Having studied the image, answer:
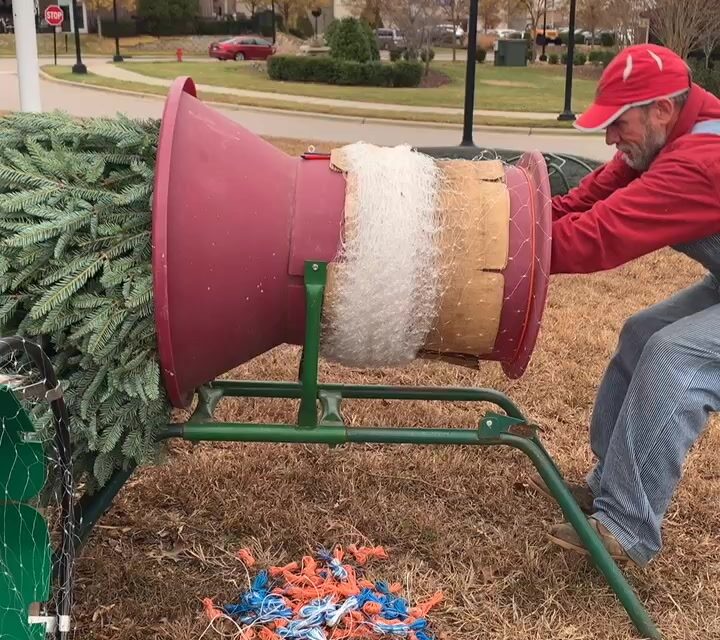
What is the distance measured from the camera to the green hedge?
2209 cm

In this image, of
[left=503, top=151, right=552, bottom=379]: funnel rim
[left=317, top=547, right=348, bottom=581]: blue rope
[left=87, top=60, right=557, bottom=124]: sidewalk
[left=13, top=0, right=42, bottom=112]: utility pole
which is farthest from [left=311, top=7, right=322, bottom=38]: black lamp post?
[left=503, top=151, right=552, bottom=379]: funnel rim

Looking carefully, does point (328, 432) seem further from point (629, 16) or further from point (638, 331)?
point (629, 16)

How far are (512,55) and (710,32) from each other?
13800 millimetres

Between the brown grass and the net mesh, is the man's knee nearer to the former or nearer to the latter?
the brown grass

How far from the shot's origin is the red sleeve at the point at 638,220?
6.92 feet

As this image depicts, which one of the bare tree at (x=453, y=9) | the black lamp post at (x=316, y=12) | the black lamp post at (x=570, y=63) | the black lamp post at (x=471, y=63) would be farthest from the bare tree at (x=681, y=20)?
the black lamp post at (x=316, y=12)

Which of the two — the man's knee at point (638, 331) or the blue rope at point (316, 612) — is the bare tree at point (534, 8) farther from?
the blue rope at point (316, 612)

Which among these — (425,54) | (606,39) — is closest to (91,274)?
(425,54)

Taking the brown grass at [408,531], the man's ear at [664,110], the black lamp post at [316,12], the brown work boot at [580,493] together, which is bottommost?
the brown grass at [408,531]

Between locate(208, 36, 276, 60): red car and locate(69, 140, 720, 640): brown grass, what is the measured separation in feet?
101

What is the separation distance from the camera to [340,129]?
12859 millimetres

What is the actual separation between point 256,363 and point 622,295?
2.28 m

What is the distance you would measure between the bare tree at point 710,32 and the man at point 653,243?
17.0 meters

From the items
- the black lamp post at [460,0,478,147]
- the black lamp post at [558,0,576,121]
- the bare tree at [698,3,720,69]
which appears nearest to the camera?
the black lamp post at [460,0,478,147]
